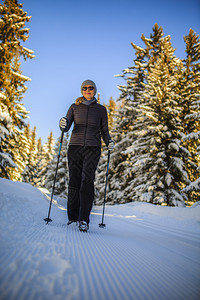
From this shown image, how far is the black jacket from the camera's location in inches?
112

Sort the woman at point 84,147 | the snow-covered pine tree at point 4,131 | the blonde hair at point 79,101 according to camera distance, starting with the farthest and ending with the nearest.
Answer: the snow-covered pine tree at point 4,131 < the blonde hair at point 79,101 < the woman at point 84,147

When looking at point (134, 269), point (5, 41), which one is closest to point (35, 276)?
point (134, 269)

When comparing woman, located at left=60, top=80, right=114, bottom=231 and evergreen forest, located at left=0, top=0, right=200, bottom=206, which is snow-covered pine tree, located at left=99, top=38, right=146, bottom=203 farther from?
woman, located at left=60, top=80, right=114, bottom=231

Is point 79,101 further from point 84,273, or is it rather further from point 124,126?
point 124,126

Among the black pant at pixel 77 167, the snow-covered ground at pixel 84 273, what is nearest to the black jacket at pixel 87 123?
the black pant at pixel 77 167

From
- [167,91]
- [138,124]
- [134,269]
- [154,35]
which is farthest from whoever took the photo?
[154,35]

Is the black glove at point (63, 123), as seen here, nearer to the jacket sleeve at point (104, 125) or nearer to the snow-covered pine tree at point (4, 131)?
the jacket sleeve at point (104, 125)

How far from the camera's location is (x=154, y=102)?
12242mm

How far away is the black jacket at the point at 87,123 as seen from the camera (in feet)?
9.34

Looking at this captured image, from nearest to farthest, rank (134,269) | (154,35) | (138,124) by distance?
(134,269), (138,124), (154,35)

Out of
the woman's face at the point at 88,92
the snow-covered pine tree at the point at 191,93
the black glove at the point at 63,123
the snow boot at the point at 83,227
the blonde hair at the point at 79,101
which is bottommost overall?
the snow boot at the point at 83,227

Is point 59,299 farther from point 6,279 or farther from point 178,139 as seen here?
point 178,139

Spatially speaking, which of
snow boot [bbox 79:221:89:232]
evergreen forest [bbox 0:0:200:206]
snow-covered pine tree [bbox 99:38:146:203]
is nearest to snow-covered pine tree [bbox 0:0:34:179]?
evergreen forest [bbox 0:0:200:206]

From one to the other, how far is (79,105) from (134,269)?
2.52 m
